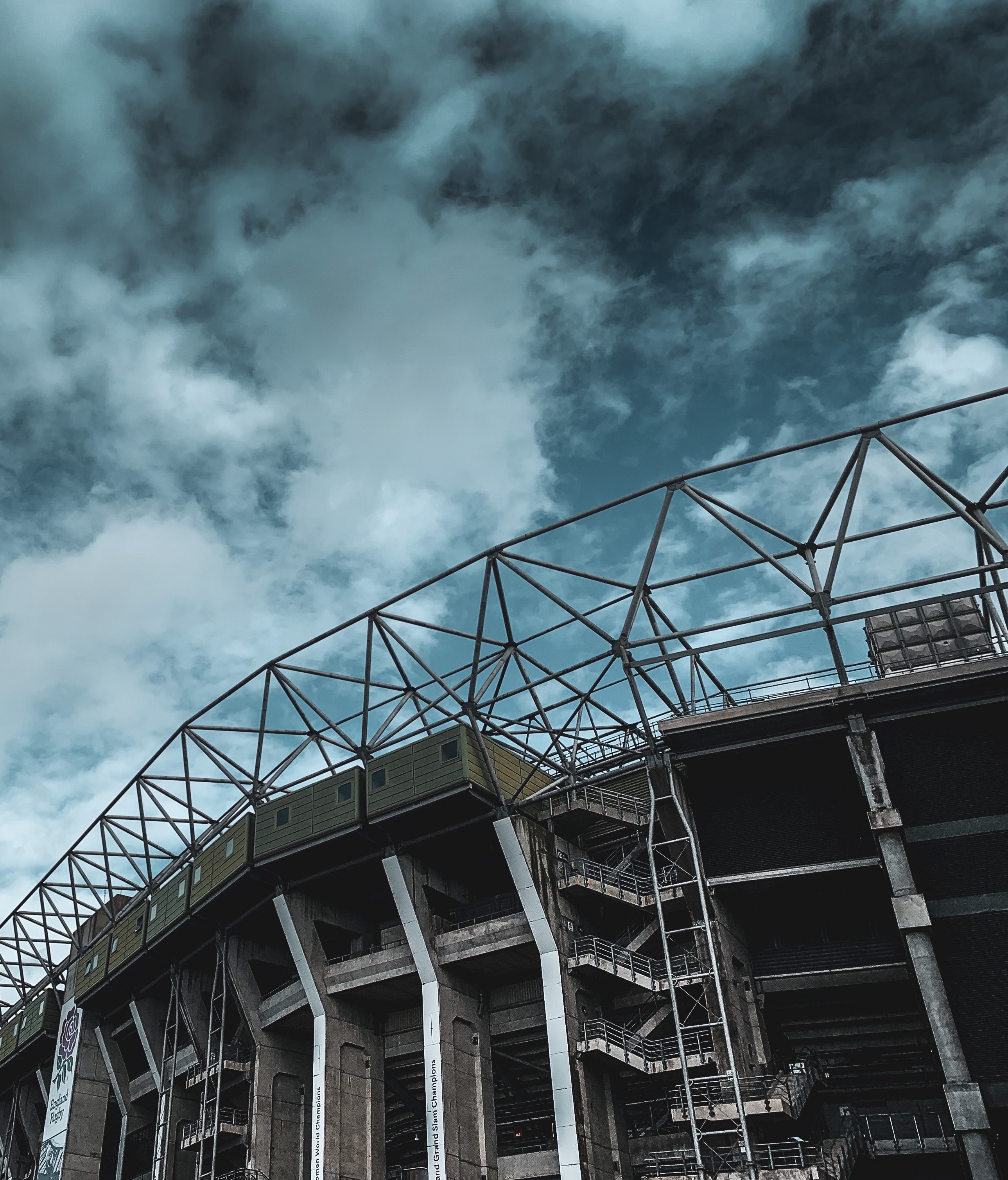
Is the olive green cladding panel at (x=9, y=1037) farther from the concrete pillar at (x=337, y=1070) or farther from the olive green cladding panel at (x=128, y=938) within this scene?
the concrete pillar at (x=337, y=1070)

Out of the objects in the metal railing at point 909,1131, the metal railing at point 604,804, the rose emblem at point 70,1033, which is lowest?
the metal railing at point 909,1131

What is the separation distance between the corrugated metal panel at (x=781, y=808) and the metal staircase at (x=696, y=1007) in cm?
155

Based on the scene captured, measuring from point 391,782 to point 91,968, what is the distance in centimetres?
3317

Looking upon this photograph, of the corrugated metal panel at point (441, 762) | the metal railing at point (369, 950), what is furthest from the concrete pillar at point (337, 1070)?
the corrugated metal panel at point (441, 762)

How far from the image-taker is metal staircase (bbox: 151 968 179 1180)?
184 ft

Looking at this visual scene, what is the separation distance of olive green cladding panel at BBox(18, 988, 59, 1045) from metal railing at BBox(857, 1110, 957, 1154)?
181 ft

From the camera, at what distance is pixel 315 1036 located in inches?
1955

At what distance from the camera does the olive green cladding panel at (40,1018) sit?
240 ft

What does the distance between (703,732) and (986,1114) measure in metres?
16.8

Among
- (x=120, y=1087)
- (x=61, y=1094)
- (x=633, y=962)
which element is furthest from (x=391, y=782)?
(x=61, y=1094)

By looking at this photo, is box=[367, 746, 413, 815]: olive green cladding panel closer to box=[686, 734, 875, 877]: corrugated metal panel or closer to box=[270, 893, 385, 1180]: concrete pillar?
box=[270, 893, 385, 1180]: concrete pillar

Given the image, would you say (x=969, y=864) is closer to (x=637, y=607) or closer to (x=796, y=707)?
(x=796, y=707)

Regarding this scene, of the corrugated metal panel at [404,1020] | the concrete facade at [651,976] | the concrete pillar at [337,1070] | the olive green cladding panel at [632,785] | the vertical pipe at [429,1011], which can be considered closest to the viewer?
the concrete facade at [651,976]

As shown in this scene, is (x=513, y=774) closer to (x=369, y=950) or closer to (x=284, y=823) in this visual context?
(x=284, y=823)
